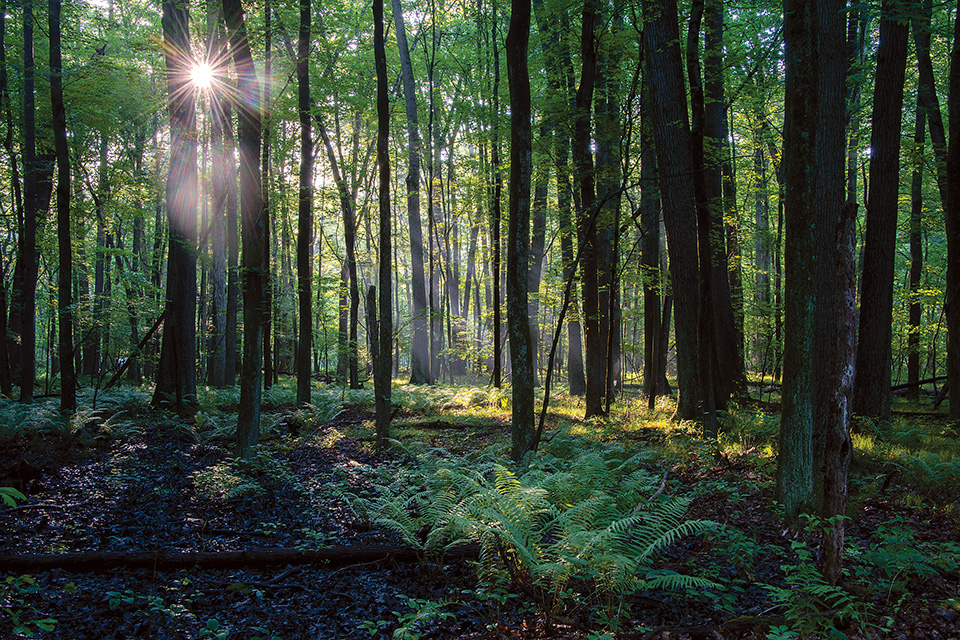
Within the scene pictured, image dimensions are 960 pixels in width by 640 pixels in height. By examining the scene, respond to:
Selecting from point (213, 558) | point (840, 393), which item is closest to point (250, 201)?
point (213, 558)

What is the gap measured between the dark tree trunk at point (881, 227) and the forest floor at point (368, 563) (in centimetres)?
240

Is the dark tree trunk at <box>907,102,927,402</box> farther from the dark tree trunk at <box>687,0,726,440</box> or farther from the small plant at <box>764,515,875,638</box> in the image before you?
the small plant at <box>764,515,875,638</box>

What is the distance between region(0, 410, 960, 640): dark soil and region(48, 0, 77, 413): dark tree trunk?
296 centimetres

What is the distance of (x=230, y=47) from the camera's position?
743 cm

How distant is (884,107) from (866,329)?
11.8 ft

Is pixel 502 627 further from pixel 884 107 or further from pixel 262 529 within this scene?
pixel 884 107

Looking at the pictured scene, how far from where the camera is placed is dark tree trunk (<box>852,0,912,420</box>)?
8258 millimetres

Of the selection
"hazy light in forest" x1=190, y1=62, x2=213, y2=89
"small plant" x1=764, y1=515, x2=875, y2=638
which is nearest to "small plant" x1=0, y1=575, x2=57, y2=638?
"small plant" x1=764, y1=515, x2=875, y2=638

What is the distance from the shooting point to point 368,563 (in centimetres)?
450

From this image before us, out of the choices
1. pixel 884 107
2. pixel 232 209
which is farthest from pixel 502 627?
pixel 232 209

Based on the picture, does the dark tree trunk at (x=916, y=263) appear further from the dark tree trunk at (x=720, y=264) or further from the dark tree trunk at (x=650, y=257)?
the dark tree trunk at (x=650, y=257)

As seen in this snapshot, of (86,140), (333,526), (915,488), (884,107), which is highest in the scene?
(86,140)

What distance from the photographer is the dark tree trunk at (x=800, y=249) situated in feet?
14.2

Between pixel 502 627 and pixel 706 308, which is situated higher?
pixel 706 308
